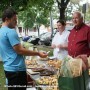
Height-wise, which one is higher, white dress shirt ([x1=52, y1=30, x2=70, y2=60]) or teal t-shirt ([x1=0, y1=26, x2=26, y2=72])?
teal t-shirt ([x1=0, y1=26, x2=26, y2=72])

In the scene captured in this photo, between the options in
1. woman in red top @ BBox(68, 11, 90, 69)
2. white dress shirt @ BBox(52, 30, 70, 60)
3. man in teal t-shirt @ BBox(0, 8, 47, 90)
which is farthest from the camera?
white dress shirt @ BBox(52, 30, 70, 60)

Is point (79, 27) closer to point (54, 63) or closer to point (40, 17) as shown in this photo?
point (54, 63)

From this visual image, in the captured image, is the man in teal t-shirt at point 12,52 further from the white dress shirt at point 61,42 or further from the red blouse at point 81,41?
the white dress shirt at point 61,42

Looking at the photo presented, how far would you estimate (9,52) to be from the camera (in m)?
4.71

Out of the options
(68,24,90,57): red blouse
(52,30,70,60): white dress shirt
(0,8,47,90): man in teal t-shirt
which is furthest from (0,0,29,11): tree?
(0,8,47,90): man in teal t-shirt

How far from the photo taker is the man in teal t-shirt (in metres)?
4.62

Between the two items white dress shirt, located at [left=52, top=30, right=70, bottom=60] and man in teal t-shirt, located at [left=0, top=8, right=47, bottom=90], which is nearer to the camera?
man in teal t-shirt, located at [left=0, top=8, right=47, bottom=90]

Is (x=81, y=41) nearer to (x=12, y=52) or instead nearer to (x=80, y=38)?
(x=80, y=38)

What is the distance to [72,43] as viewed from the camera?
638 centimetres

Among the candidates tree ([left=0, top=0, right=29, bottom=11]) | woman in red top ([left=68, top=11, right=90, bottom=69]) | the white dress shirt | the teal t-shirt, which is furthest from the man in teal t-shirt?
tree ([left=0, top=0, right=29, bottom=11])

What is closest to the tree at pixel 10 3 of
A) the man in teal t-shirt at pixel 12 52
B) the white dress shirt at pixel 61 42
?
the white dress shirt at pixel 61 42

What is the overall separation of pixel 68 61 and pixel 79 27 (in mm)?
2489

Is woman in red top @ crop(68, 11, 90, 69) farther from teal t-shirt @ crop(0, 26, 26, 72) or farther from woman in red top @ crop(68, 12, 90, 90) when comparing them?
teal t-shirt @ crop(0, 26, 26, 72)

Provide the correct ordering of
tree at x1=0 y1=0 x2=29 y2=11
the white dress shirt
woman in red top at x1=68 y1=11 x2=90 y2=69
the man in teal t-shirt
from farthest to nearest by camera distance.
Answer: tree at x1=0 y1=0 x2=29 y2=11, the white dress shirt, woman in red top at x1=68 y1=11 x2=90 y2=69, the man in teal t-shirt
